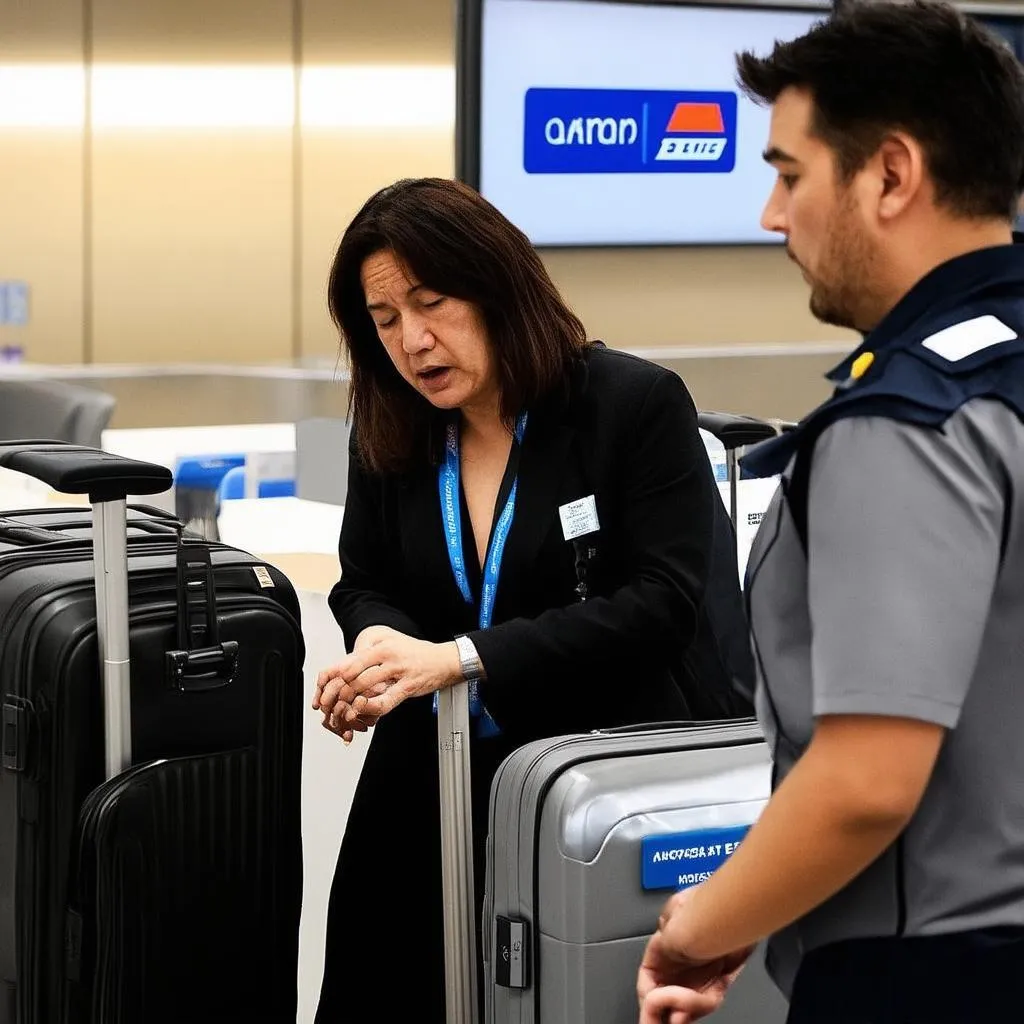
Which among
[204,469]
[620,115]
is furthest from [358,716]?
[620,115]

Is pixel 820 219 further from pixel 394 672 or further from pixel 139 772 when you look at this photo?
pixel 139 772

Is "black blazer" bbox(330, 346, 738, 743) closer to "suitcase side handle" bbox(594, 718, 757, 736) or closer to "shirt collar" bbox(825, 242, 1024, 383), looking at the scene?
"suitcase side handle" bbox(594, 718, 757, 736)

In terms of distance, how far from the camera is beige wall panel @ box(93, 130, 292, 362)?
7.29 metres

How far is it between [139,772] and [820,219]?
3.36 ft

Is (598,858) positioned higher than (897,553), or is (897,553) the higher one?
(897,553)

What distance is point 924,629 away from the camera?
838 millimetres

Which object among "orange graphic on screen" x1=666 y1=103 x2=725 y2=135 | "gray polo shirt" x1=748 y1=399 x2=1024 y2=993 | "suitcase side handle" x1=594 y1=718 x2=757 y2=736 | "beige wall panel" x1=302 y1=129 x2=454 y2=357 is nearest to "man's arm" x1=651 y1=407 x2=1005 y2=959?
"gray polo shirt" x1=748 y1=399 x2=1024 y2=993

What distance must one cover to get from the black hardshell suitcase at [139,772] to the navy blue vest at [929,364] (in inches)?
34.8

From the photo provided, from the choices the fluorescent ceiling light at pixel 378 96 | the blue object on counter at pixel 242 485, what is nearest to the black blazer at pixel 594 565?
the blue object on counter at pixel 242 485

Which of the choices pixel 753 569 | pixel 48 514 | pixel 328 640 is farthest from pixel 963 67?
pixel 328 640

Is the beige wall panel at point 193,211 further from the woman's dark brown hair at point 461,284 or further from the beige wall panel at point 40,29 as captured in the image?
the woman's dark brown hair at point 461,284

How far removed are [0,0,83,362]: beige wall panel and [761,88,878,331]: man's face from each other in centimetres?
664

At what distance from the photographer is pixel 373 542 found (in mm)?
1799

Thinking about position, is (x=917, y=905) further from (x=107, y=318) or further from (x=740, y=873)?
(x=107, y=318)
